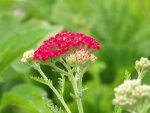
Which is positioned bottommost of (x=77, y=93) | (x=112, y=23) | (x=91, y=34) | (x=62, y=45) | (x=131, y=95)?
(x=131, y=95)

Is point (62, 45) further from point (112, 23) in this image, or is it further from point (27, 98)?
point (112, 23)

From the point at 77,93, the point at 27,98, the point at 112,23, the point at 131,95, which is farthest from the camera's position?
the point at 112,23

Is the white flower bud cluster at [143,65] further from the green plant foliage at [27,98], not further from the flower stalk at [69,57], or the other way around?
the green plant foliage at [27,98]

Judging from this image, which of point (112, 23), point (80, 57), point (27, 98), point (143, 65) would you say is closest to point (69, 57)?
point (80, 57)

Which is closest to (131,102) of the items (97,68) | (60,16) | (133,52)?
(97,68)

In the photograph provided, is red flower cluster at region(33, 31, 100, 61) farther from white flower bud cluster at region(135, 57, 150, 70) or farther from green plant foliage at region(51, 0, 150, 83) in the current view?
green plant foliage at region(51, 0, 150, 83)

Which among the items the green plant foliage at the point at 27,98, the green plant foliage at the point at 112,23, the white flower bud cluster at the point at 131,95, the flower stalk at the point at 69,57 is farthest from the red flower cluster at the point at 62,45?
the green plant foliage at the point at 112,23
